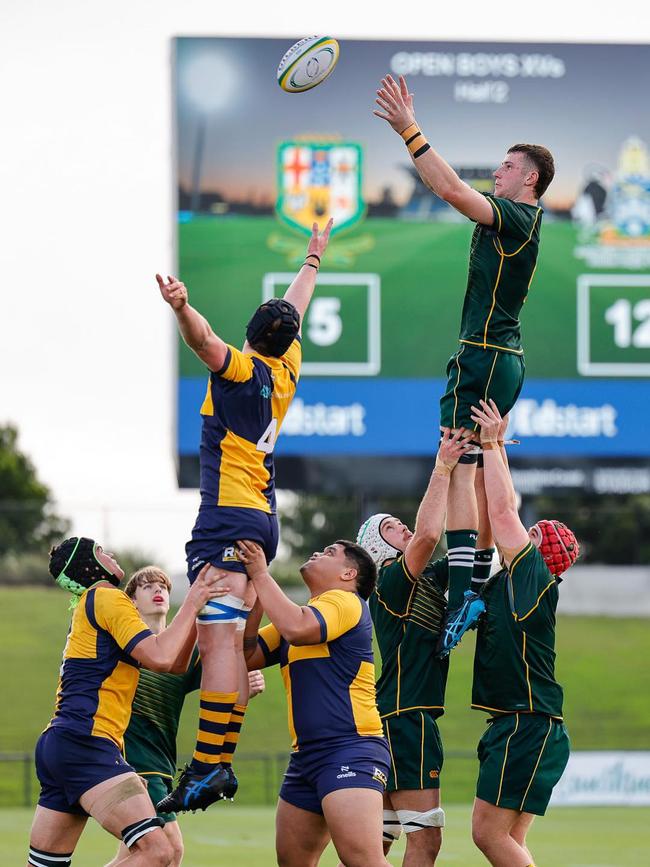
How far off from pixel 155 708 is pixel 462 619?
6.24 feet

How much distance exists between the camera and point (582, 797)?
1994 centimetres

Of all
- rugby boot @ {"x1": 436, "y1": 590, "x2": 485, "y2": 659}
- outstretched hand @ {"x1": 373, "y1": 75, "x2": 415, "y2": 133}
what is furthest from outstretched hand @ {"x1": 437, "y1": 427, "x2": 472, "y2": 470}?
outstretched hand @ {"x1": 373, "y1": 75, "x2": 415, "y2": 133}

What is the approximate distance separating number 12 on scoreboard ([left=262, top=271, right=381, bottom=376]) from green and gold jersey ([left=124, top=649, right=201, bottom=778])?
11.3 m

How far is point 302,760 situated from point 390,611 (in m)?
1.29

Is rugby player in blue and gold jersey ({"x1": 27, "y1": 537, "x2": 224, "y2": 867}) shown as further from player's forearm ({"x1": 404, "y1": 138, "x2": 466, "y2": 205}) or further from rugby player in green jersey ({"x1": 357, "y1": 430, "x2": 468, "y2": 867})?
player's forearm ({"x1": 404, "y1": 138, "x2": 466, "y2": 205})

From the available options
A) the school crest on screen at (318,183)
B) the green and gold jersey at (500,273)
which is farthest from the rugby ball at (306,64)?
the school crest on screen at (318,183)

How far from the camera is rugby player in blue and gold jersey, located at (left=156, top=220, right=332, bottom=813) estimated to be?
23.9ft

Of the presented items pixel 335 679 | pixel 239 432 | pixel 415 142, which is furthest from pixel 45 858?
pixel 415 142

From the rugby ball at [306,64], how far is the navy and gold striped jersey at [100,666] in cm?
283

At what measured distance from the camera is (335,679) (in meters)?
7.50

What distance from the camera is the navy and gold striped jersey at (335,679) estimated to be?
24.3 feet

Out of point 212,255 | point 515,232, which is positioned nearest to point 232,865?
point 515,232

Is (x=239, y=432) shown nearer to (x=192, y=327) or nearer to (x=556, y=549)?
(x=192, y=327)

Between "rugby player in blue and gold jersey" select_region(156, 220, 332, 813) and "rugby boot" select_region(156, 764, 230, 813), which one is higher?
"rugby player in blue and gold jersey" select_region(156, 220, 332, 813)
